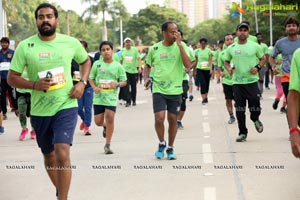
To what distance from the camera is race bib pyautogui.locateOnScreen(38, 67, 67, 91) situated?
6.17 metres

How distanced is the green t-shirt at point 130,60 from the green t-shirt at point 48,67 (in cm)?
1301

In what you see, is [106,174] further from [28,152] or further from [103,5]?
[103,5]

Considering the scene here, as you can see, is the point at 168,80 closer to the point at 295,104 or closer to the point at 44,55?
the point at 44,55

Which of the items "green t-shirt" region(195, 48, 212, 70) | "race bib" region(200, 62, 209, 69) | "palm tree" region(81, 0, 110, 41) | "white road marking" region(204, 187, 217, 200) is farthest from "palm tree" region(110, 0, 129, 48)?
"white road marking" region(204, 187, 217, 200)

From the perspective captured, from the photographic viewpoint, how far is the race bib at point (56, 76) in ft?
20.2

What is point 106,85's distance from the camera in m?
10.2

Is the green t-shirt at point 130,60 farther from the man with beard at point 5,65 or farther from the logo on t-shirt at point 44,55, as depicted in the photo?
the logo on t-shirt at point 44,55

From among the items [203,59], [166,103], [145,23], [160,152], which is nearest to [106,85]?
[166,103]

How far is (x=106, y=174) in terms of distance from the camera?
8.41 meters

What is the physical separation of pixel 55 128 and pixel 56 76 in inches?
19.2

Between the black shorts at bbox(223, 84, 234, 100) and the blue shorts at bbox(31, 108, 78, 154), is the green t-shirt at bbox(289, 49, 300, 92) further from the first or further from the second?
the black shorts at bbox(223, 84, 234, 100)

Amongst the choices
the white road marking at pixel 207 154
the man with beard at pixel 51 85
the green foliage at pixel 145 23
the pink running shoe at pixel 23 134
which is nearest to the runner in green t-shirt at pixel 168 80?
the white road marking at pixel 207 154

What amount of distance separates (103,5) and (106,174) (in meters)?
61.0

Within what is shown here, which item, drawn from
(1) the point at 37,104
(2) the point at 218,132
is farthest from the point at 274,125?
(1) the point at 37,104
